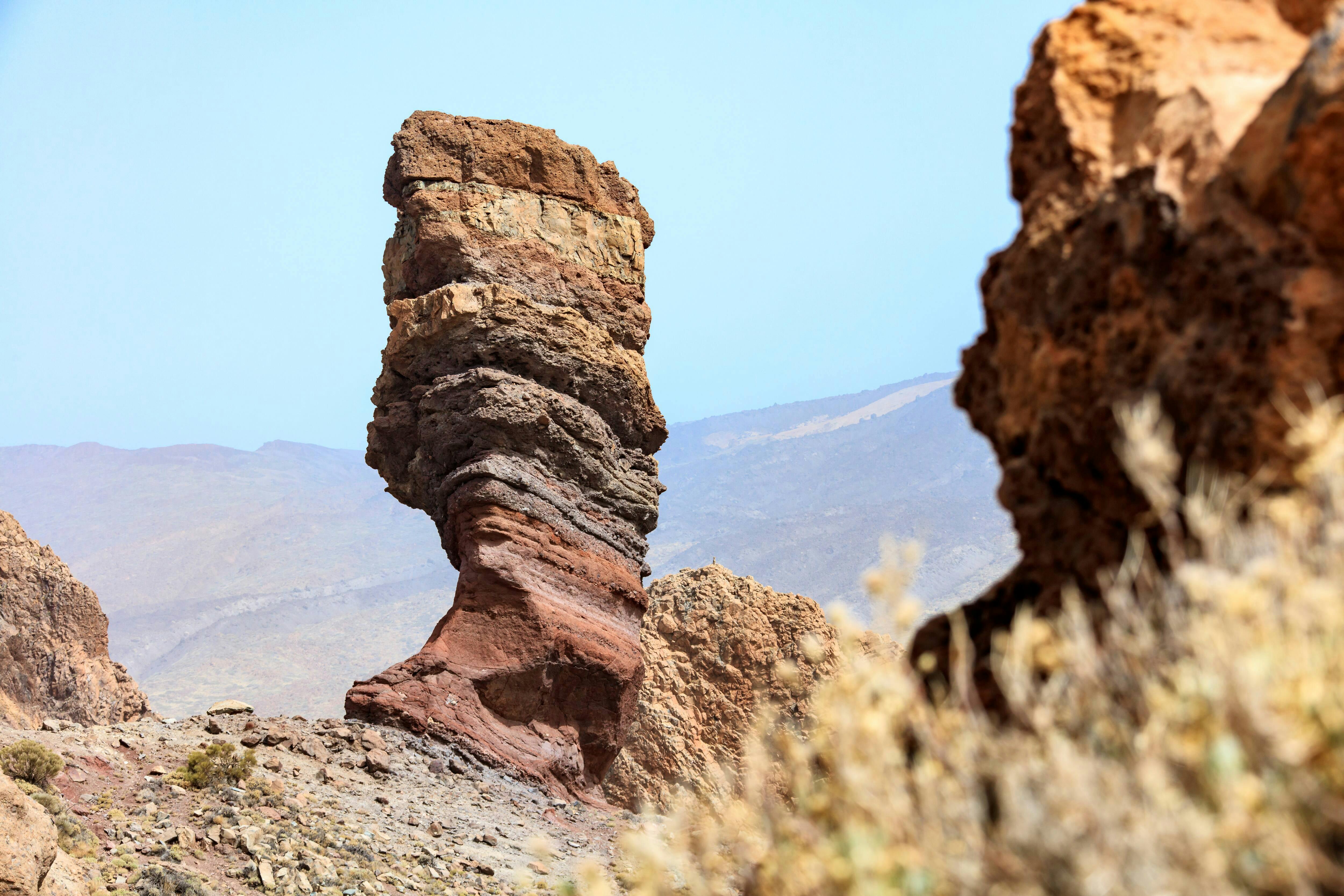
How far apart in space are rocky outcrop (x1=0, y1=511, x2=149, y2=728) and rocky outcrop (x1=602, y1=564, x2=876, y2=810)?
27.3 ft

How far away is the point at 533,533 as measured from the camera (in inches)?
583

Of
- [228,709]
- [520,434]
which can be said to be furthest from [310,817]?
[520,434]

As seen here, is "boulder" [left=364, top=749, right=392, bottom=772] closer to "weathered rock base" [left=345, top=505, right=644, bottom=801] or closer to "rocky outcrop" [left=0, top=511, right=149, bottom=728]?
"weathered rock base" [left=345, top=505, right=644, bottom=801]

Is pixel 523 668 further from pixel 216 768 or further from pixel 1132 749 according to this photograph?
pixel 1132 749

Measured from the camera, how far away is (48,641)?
15.8 m

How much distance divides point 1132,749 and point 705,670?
19.6 meters

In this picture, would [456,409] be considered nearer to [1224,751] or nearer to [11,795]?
[11,795]

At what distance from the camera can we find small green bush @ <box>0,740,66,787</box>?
873cm

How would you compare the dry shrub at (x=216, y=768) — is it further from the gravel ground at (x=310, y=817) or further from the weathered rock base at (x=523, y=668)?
the weathered rock base at (x=523, y=668)

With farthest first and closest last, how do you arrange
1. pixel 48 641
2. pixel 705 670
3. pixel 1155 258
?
1. pixel 705 670
2. pixel 48 641
3. pixel 1155 258

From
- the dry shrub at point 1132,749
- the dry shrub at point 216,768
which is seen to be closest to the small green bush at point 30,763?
the dry shrub at point 216,768

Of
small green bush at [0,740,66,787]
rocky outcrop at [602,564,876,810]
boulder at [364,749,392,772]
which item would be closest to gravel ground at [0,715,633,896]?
boulder at [364,749,392,772]

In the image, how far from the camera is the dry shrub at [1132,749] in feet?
5.10

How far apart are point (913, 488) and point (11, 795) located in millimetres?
115368
